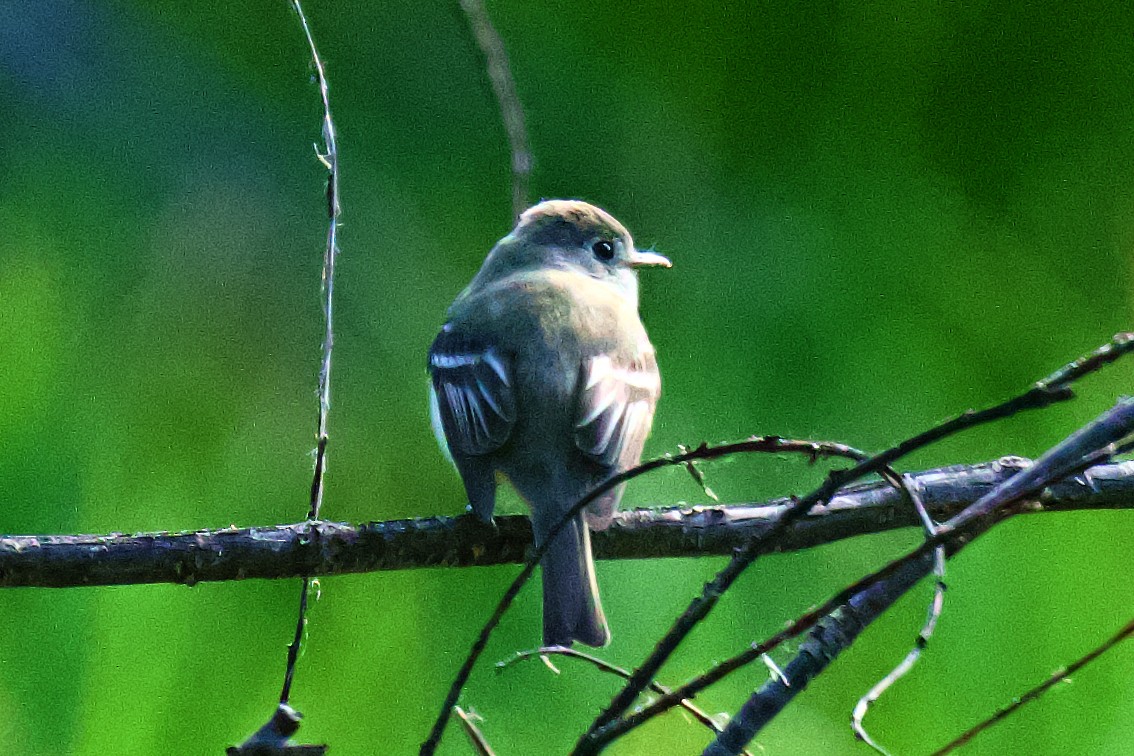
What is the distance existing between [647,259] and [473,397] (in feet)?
2.26

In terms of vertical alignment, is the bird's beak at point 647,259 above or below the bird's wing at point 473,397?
above

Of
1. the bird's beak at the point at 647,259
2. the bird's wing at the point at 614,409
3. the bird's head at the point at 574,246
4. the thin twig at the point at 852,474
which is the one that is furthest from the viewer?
the bird's head at the point at 574,246

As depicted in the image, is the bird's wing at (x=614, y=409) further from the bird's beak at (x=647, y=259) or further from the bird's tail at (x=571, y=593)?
the bird's beak at (x=647, y=259)

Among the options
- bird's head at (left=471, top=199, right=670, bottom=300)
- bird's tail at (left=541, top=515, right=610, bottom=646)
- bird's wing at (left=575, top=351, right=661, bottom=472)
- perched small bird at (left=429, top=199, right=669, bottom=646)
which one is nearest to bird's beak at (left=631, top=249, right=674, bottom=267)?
bird's head at (left=471, top=199, right=670, bottom=300)

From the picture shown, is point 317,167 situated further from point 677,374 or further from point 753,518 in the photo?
point 753,518

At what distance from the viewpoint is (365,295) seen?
2414mm

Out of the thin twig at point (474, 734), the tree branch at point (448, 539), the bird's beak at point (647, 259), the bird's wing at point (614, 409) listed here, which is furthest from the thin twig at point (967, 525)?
the bird's beak at point (647, 259)

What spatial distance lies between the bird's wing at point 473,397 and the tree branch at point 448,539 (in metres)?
0.24

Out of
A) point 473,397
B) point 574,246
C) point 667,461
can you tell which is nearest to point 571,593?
point 473,397

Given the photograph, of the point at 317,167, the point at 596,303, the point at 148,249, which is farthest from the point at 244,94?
the point at 596,303

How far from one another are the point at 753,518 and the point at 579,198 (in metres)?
1.09

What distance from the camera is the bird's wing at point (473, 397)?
1.95 meters

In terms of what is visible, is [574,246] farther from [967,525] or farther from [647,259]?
[967,525]

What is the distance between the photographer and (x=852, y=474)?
85 centimetres
